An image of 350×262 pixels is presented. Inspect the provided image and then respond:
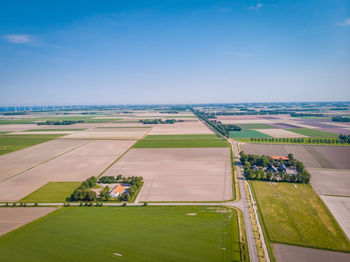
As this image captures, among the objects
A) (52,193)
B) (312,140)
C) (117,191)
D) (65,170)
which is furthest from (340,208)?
(65,170)

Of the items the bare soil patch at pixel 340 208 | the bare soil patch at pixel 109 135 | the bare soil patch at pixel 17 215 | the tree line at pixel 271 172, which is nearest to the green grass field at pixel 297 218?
the bare soil patch at pixel 340 208

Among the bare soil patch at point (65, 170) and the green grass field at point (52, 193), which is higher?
the bare soil patch at point (65, 170)

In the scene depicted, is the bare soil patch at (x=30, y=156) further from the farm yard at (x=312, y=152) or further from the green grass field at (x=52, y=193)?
the farm yard at (x=312, y=152)

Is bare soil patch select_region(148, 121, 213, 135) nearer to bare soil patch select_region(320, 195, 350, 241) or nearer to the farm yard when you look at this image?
the farm yard

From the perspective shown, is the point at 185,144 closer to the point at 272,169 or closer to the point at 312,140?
the point at 272,169

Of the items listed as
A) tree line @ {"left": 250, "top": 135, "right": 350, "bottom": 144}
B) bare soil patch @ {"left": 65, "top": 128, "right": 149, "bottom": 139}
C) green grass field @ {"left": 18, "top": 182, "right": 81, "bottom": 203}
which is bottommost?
green grass field @ {"left": 18, "top": 182, "right": 81, "bottom": 203}

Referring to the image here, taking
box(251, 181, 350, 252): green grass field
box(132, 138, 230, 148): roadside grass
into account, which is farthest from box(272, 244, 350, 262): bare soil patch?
box(132, 138, 230, 148): roadside grass
